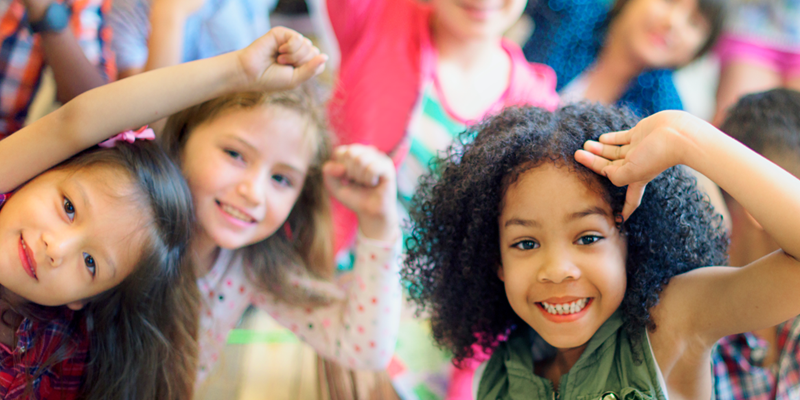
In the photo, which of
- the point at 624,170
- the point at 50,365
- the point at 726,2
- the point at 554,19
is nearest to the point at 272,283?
the point at 50,365

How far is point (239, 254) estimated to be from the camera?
3.26 feet

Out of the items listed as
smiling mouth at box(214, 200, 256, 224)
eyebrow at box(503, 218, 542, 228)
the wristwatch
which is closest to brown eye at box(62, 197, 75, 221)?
smiling mouth at box(214, 200, 256, 224)

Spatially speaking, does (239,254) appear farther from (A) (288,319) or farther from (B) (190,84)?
(B) (190,84)

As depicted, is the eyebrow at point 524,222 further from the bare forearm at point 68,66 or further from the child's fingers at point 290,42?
the bare forearm at point 68,66

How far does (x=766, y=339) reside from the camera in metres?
0.90

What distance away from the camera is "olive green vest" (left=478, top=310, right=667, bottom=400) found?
0.66 meters

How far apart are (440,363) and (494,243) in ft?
1.46

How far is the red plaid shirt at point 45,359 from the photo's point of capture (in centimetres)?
76

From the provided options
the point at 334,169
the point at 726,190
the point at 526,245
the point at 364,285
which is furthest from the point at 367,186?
the point at 726,190

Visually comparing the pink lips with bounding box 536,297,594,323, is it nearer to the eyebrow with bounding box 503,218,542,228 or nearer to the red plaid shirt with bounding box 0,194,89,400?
the eyebrow with bounding box 503,218,542,228

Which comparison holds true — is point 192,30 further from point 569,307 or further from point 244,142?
point 569,307

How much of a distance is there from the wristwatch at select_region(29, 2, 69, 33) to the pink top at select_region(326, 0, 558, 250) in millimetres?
504

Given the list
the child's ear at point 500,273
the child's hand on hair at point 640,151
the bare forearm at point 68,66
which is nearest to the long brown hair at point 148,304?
the bare forearm at point 68,66

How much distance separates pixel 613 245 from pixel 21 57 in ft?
3.46
